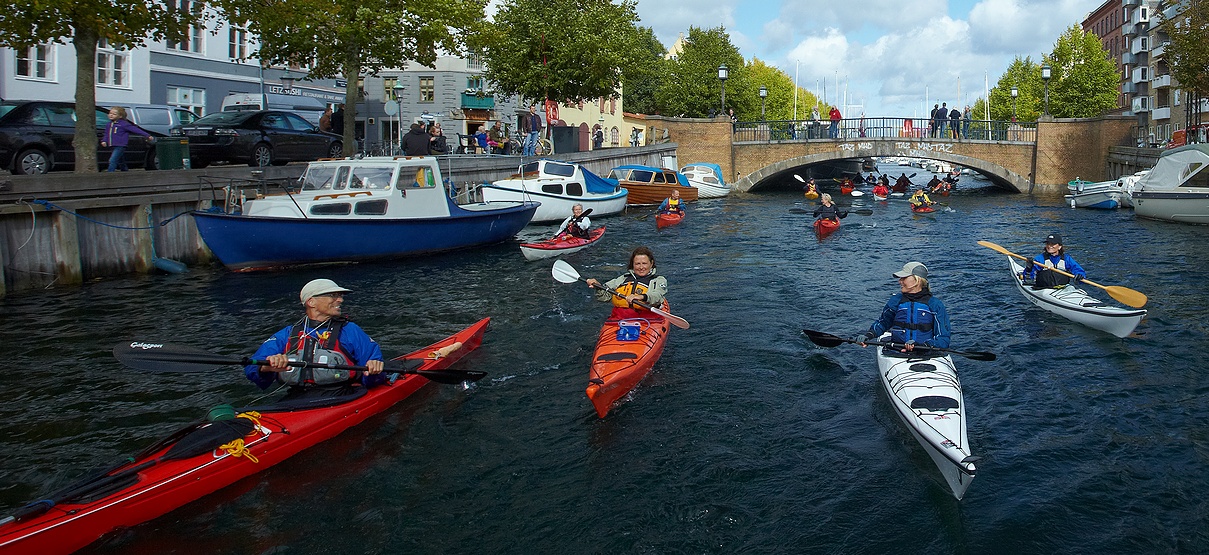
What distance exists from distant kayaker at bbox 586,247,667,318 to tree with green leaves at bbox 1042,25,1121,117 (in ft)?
205

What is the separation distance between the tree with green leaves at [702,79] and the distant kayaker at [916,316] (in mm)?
56758

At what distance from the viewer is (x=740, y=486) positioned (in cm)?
865

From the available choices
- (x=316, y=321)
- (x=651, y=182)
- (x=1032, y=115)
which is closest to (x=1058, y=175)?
(x=651, y=182)

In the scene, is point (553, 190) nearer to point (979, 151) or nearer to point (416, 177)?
point (416, 177)

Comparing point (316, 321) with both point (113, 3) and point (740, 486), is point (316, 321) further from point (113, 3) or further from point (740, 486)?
point (113, 3)

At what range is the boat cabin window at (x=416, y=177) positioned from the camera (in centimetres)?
2073

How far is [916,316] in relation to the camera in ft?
34.8

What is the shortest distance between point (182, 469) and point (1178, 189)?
98.4ft

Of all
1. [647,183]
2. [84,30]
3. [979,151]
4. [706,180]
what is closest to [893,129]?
[979,151]

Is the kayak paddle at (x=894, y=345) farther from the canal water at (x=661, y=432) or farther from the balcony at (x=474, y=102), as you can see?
the balcony at (x=474, y=102)

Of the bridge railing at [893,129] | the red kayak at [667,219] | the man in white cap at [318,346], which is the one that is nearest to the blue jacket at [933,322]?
the man in white cap at [318,346]

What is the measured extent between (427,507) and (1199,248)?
2215 cm

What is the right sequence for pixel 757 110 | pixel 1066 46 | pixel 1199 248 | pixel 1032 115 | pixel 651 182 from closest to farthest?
pixel 1199 248 → pixel 651 182 → pixel 1066 46 → pixel 1032 115 → pixel 757 110

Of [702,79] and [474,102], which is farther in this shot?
[702,79]
